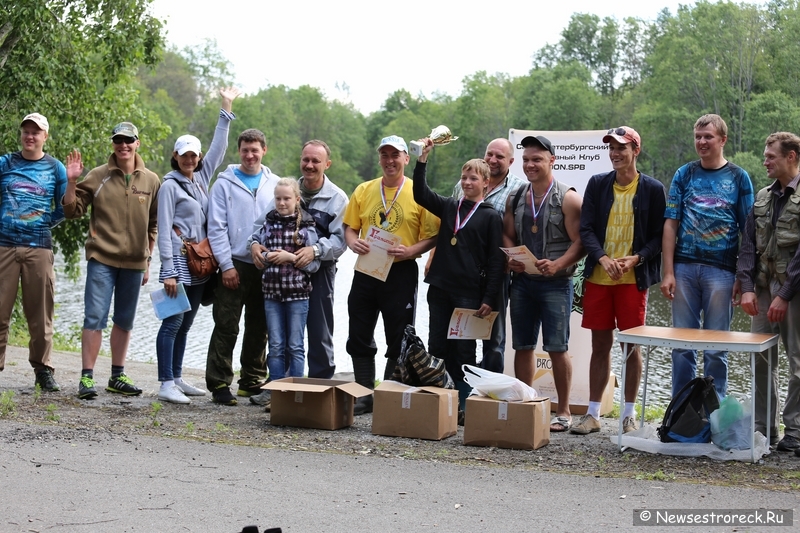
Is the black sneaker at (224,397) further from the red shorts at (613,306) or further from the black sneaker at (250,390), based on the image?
the red shorts at (613,306)

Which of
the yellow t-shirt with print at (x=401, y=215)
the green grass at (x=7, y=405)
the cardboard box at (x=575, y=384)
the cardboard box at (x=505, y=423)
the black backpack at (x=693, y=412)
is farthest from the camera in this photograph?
the cardboard box at (x=575, y=384)

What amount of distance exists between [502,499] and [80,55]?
437 inches

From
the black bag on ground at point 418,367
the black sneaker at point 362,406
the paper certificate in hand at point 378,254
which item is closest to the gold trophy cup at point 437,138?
the paper certificate in hand at point 378,254

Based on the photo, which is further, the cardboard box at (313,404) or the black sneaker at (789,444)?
the cardboard box at (313,404)

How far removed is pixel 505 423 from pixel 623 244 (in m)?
1.58

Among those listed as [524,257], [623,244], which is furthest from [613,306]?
[524,257]

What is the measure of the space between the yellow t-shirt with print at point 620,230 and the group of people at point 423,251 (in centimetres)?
1

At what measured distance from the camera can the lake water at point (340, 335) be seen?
1515 cm

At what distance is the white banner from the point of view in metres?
8.24

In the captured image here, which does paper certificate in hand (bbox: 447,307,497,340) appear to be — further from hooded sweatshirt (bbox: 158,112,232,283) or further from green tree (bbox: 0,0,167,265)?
green tree (bbox: 0,0,167,265)

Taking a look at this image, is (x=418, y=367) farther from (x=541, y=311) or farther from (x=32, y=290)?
(x=32, y=290)

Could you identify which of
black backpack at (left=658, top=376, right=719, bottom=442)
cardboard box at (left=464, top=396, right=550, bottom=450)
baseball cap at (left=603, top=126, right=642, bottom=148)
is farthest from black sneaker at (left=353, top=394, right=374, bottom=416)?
baseball cap at (left=603, top=126, right=642, bottom=148)

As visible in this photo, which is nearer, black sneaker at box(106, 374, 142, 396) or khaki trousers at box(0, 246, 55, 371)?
khaki trousers at box(0, 246, 55, 371)

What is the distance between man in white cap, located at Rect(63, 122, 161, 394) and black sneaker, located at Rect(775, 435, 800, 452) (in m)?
5.02
